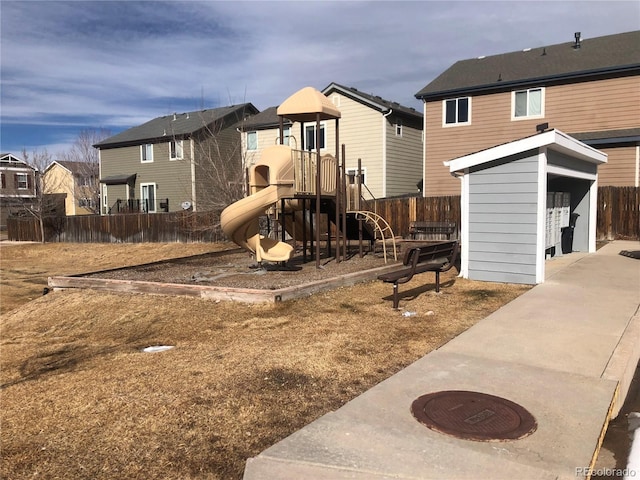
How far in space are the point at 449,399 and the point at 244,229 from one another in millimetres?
7816

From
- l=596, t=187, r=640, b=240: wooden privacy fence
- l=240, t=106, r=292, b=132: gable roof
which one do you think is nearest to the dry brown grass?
l=596, t=187, r=640, b=240: wooden privacy fence

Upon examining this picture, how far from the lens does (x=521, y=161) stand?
9805mm

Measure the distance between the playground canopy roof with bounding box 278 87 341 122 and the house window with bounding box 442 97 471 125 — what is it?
12.9 metres

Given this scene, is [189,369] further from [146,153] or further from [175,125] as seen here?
[146,153]

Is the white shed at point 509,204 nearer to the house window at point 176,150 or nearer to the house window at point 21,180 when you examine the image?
the house window at point 176,150

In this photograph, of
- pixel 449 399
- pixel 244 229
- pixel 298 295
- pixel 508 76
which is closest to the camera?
pixel 449 399

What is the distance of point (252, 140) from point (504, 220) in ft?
76.6

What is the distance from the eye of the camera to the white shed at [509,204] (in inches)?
379

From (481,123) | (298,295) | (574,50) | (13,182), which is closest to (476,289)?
(298,295)

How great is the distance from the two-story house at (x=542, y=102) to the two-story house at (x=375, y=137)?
2770 millimetres

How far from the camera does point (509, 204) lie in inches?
394

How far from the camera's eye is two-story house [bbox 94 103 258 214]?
103ft

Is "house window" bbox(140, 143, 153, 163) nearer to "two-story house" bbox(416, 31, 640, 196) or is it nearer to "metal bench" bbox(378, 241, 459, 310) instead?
"two-story house" bbox(416, 31, 640, 196)

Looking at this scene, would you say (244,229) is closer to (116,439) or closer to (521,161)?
(521,161)
